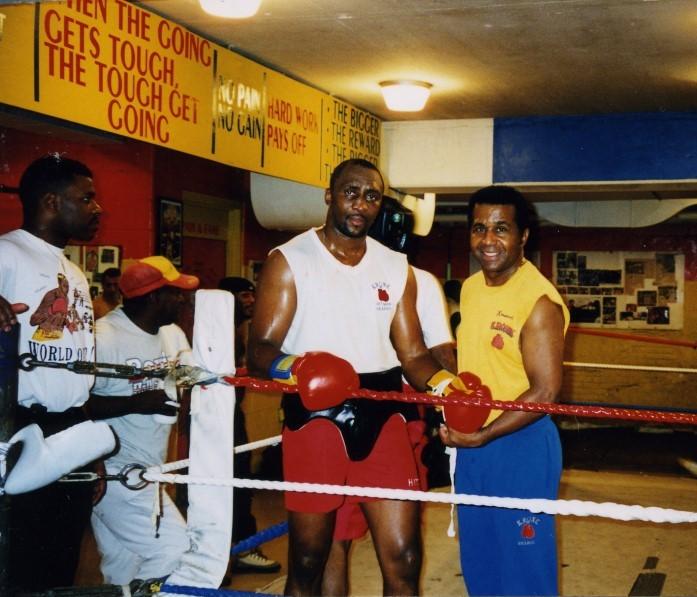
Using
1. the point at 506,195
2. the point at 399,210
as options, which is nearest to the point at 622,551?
the point at 399,210

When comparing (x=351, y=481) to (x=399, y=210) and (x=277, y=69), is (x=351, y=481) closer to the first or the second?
(x=399, y=210)

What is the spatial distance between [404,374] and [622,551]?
187 cm

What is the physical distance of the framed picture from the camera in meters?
5.73

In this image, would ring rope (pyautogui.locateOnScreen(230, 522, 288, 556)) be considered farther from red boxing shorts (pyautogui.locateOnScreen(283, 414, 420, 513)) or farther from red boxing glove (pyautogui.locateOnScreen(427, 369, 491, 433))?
red boxing glove (pyautogui.locateOnScreen(427, 369, 491, 433))

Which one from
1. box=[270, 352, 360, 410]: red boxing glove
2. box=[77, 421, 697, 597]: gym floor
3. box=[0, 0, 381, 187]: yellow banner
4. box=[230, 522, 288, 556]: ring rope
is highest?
box=[0, 0, 381, 187]: yellow banner

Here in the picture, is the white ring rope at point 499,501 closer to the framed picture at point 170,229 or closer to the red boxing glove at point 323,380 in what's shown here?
the red boxing glove at point 323,380

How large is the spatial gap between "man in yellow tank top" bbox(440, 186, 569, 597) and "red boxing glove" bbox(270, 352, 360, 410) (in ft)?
1.54

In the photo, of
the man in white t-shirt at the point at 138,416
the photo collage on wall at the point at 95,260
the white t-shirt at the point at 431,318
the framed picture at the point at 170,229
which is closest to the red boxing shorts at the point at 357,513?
the white t-shirt at the point at 431,318

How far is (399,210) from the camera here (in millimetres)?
3539

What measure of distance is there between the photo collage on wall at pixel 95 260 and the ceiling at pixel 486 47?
1610 millimetres

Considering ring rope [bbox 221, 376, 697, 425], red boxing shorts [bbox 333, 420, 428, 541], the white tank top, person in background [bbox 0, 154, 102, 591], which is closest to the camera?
ring rope [bbox 221, 376, 697, 425]

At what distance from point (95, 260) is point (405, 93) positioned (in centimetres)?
217

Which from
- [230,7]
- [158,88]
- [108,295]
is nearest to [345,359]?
[230,7]

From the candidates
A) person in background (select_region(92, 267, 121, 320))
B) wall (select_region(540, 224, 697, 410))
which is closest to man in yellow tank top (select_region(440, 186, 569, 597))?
person in background (select_region(92, 267, 121, 320))
